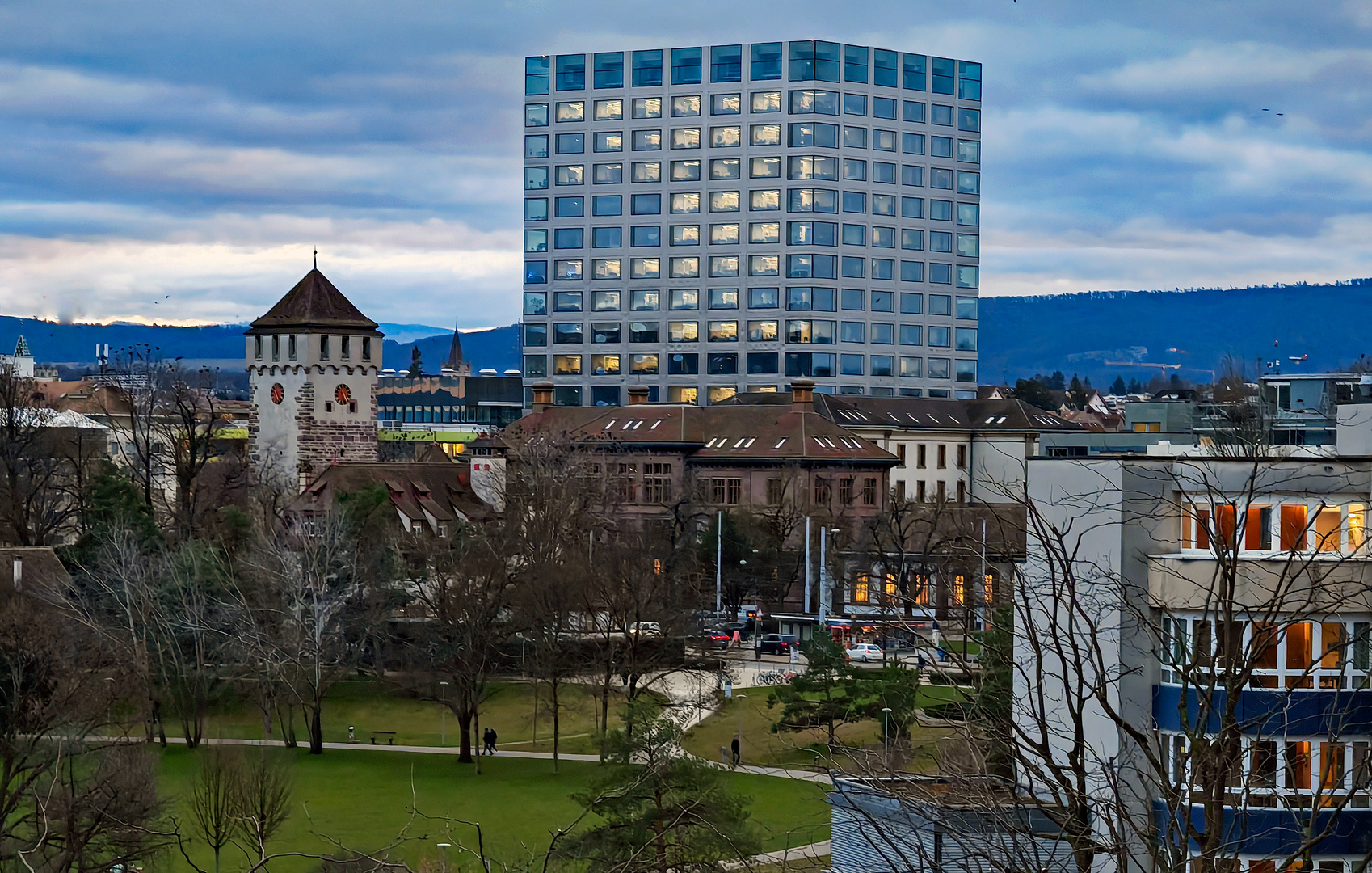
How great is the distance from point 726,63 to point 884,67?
12.9 metres

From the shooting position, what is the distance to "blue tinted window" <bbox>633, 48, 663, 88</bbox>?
131875 mm

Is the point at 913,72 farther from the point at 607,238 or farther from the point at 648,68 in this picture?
the point at 607,238

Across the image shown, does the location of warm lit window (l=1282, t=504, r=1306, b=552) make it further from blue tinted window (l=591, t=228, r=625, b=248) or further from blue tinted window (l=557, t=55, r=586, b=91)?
blue tinted window (l=557, t=55, r=586, b=91)

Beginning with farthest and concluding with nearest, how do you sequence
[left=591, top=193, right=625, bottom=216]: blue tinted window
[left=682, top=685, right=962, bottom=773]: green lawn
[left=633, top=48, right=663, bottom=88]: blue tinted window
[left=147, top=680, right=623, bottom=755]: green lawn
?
[left=591, top=193, right=625, bottom=216]: blue tinted window
[left=633, top=48, right=663, bottom=88]: blue tinted window
[left=147, top=680, right=623, bottom=755]: green lawn
[left=682, top=685, right=962, bottom=773]: green lawn

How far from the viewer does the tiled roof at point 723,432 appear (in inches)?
3760

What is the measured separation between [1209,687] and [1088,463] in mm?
17622

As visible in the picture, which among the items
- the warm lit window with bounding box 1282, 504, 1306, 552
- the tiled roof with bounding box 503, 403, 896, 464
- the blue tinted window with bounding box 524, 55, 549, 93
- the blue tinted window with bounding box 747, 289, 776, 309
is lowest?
the warm lit window with bounding box 1282, 504, 1306, 552

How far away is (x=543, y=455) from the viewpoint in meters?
83.9

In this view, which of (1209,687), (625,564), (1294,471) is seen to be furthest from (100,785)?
(625,564)

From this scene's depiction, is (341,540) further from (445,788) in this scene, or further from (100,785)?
(100,785)

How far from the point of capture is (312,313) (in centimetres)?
9075

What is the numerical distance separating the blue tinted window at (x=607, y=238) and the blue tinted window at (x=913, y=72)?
26.7 metres

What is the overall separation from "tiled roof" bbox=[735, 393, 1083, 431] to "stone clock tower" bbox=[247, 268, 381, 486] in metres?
31.5

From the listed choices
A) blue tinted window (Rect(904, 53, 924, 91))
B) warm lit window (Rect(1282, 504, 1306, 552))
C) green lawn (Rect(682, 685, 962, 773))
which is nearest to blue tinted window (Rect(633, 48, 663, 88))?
blue tinted window (Rect(904, 53, 924, 91))
